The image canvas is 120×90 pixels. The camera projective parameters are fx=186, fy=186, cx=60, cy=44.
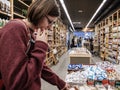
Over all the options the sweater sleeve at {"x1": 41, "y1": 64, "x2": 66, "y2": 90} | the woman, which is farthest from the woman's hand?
the sweater sleeve at {"x1": 41, "y1": 64, "x2": 66, "y2": 90}

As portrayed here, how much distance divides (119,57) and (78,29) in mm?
25003

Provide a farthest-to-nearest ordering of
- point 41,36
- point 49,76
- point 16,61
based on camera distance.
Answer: point 49,76
point 41,36
point 16,61

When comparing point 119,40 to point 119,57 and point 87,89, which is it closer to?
point 119,57

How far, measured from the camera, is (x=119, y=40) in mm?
9508

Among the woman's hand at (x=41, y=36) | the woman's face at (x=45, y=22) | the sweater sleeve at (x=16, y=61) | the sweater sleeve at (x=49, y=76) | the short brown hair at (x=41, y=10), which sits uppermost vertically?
the short brown hair at (x=41, y=10)

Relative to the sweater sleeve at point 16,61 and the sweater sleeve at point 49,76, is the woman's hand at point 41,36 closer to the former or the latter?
the sweater sleeve at point 16,61

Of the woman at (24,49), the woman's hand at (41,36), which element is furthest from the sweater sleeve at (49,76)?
the woman's hand at (41,36)

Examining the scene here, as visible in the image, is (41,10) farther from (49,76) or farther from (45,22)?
(49,76)

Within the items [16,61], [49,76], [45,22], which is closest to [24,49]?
[16,61]

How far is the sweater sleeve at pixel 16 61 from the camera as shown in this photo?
933 millimetres

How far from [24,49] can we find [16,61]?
0.09 meters

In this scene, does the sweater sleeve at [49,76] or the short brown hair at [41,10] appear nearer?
the short brown hair at [41,10]

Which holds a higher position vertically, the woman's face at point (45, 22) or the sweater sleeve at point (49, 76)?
the woman's face at point (45, 22)

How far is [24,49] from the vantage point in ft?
3.27
